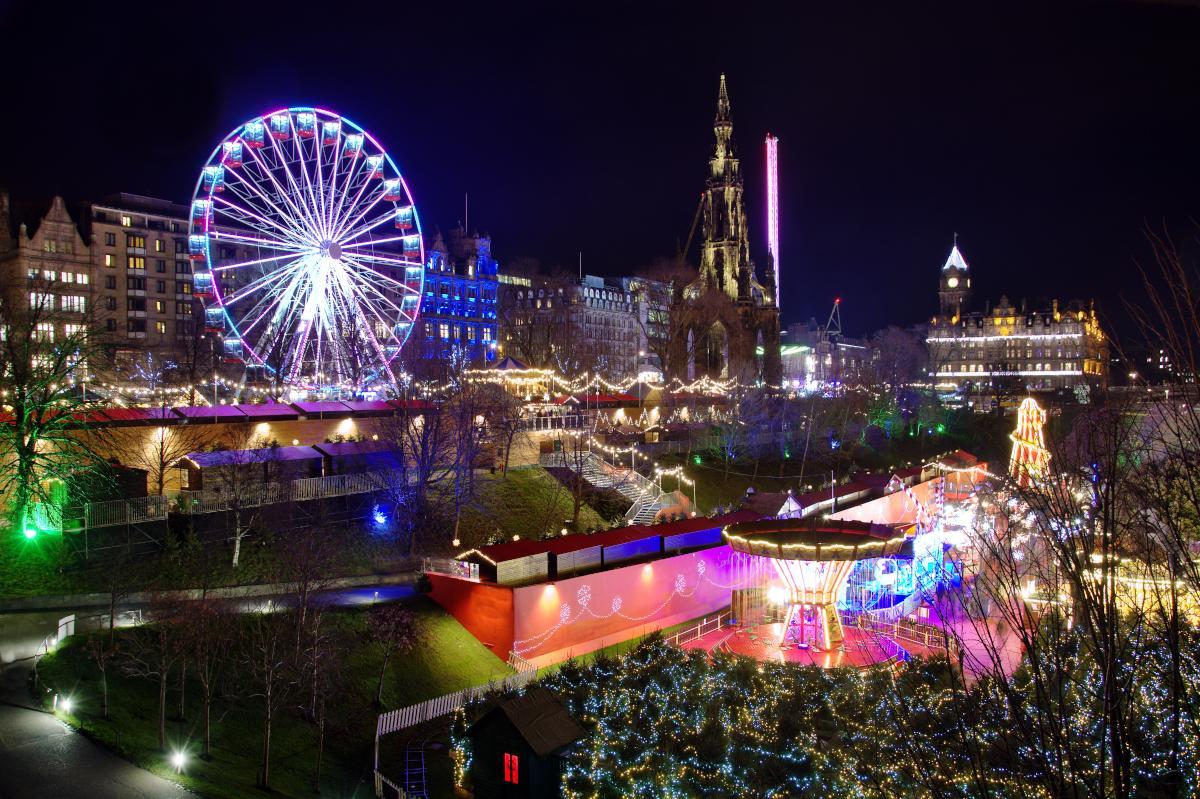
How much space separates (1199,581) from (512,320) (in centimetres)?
6889

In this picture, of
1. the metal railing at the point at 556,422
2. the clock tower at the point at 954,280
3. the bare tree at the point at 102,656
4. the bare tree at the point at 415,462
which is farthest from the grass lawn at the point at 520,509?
the clock tower at the point at 954,280

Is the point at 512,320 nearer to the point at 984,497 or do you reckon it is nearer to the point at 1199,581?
the point at 984,497

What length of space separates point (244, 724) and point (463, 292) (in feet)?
235

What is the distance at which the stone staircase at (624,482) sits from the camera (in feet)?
113

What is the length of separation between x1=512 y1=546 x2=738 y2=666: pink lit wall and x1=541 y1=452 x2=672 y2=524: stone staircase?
625cm

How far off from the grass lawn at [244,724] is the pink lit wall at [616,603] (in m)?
2.58

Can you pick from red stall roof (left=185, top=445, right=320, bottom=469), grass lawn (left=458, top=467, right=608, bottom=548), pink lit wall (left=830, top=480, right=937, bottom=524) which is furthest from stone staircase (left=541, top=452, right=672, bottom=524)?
red stall roof (left=185, top=445, right=320, bottom=469)

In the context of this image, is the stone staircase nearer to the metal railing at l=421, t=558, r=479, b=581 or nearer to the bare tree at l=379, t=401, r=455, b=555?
the bare tree at l=379, t=401, r=455, b=555

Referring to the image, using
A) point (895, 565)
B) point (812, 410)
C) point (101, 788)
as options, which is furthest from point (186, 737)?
point (812, 410)

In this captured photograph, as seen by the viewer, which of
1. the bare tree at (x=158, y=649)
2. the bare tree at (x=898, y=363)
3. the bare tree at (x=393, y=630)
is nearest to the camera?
the bare tree at (x=158, y=649)

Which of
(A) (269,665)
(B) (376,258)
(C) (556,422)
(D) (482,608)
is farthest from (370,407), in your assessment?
(A) (269,665)

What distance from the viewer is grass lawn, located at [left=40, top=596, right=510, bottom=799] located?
1427 centimetres

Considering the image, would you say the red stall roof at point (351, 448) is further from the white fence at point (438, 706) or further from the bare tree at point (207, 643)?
the white fence at point (438, 706)

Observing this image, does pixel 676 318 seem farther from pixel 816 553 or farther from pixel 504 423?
pixel 816 553
